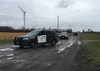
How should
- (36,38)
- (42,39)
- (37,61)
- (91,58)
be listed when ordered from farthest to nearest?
(42,39)
(36,38)
(91,58)
(37,61)

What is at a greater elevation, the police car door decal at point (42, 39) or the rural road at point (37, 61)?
the police car door decal at point (42, 39)

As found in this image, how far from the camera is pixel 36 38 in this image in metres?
11.5

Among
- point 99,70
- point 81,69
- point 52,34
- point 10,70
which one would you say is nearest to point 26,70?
point 10,70

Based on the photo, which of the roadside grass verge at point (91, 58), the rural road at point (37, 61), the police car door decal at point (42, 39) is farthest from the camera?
the police car door decal at point (42, 39)

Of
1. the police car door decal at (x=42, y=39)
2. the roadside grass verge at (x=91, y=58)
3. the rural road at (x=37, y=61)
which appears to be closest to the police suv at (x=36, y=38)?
the police car door decal at (x=42, y=39)

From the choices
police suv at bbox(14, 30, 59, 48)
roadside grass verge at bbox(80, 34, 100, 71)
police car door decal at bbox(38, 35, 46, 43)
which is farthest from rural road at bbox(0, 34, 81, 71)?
police car door decal at bbox(38, 35, 46, 43)

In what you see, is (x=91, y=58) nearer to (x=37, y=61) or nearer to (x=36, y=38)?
(x=37, y=61)

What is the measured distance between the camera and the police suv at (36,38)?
34.8ft

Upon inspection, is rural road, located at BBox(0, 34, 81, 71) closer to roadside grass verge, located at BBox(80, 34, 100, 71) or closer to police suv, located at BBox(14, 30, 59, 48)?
roadside grass verge, located at BBox(80, 34, 100, 71)

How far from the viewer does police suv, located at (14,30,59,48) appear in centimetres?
1060

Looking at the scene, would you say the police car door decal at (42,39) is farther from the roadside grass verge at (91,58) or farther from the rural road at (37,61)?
the roadside grass verge at (91,58)

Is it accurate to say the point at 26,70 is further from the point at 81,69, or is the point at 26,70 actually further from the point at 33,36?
the point at 33,36

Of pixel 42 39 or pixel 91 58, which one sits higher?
pixel 42 39

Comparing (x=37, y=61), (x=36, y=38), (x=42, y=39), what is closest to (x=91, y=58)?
(x=37, y=61)
